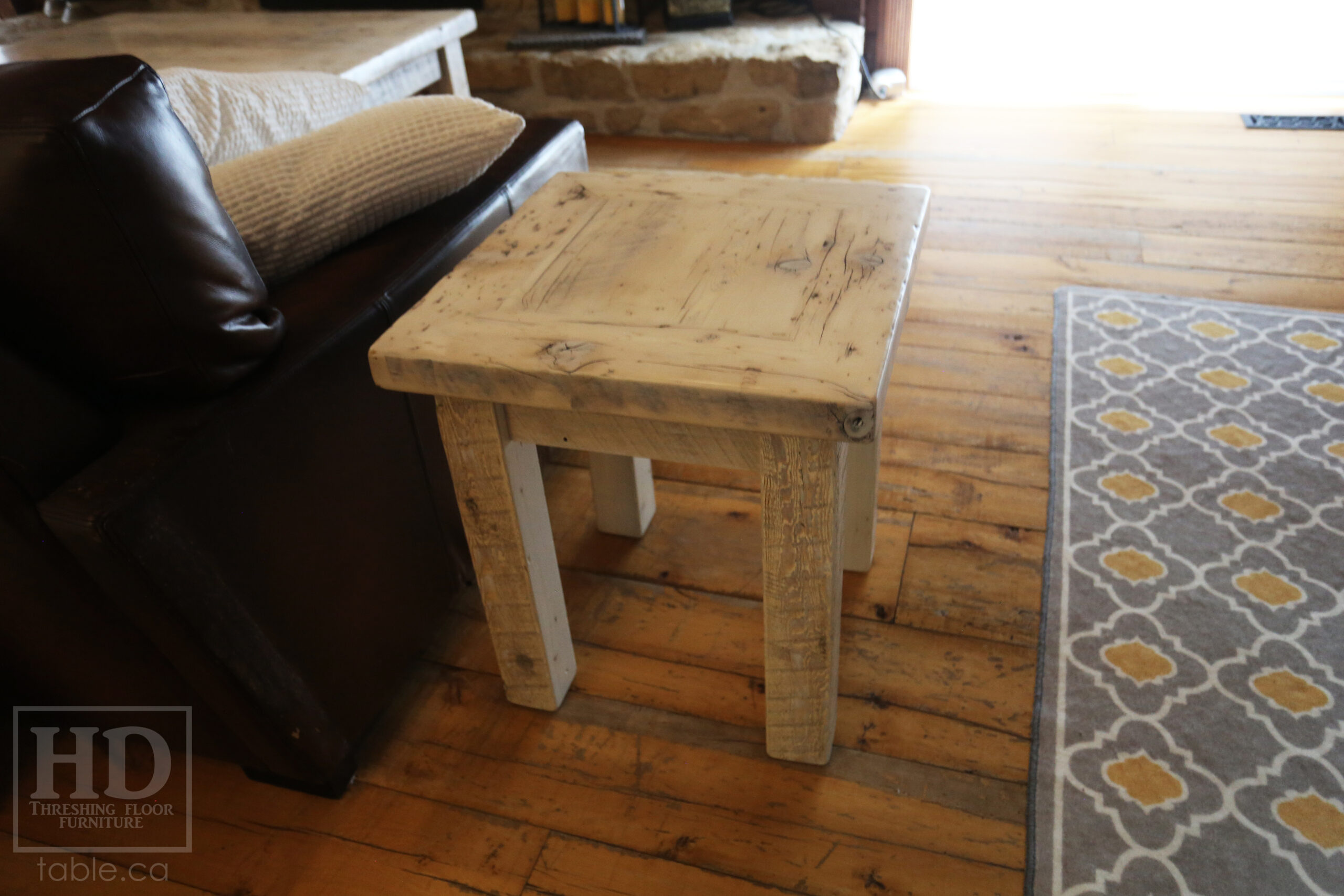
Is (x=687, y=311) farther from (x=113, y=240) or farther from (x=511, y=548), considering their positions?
(x=113, y=240)

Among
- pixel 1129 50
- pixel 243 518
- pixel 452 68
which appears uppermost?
pixel 452 68

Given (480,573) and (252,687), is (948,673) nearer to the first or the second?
(480,573)

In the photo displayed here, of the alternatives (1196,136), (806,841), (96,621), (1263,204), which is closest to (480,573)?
(96,621)

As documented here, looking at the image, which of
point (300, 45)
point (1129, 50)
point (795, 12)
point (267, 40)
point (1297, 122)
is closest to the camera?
point (300, 45)

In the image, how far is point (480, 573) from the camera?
117 centimetres

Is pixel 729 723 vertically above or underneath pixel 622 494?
underneath

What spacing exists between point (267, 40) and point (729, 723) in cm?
228

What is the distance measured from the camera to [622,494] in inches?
60.5

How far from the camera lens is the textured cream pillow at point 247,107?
121 centimetres

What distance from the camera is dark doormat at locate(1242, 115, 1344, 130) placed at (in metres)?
3.03

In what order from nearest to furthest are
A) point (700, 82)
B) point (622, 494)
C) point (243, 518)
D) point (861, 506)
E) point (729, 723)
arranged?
1. point (243, 518)
2. point (729, 723)
3. point (861, 506)
4. point (622, 494)
5. point (700, 82)

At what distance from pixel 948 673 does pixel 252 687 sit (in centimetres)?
91

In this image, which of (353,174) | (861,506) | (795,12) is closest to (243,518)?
(353,174)

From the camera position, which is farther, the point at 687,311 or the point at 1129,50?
the point at 1129,50
